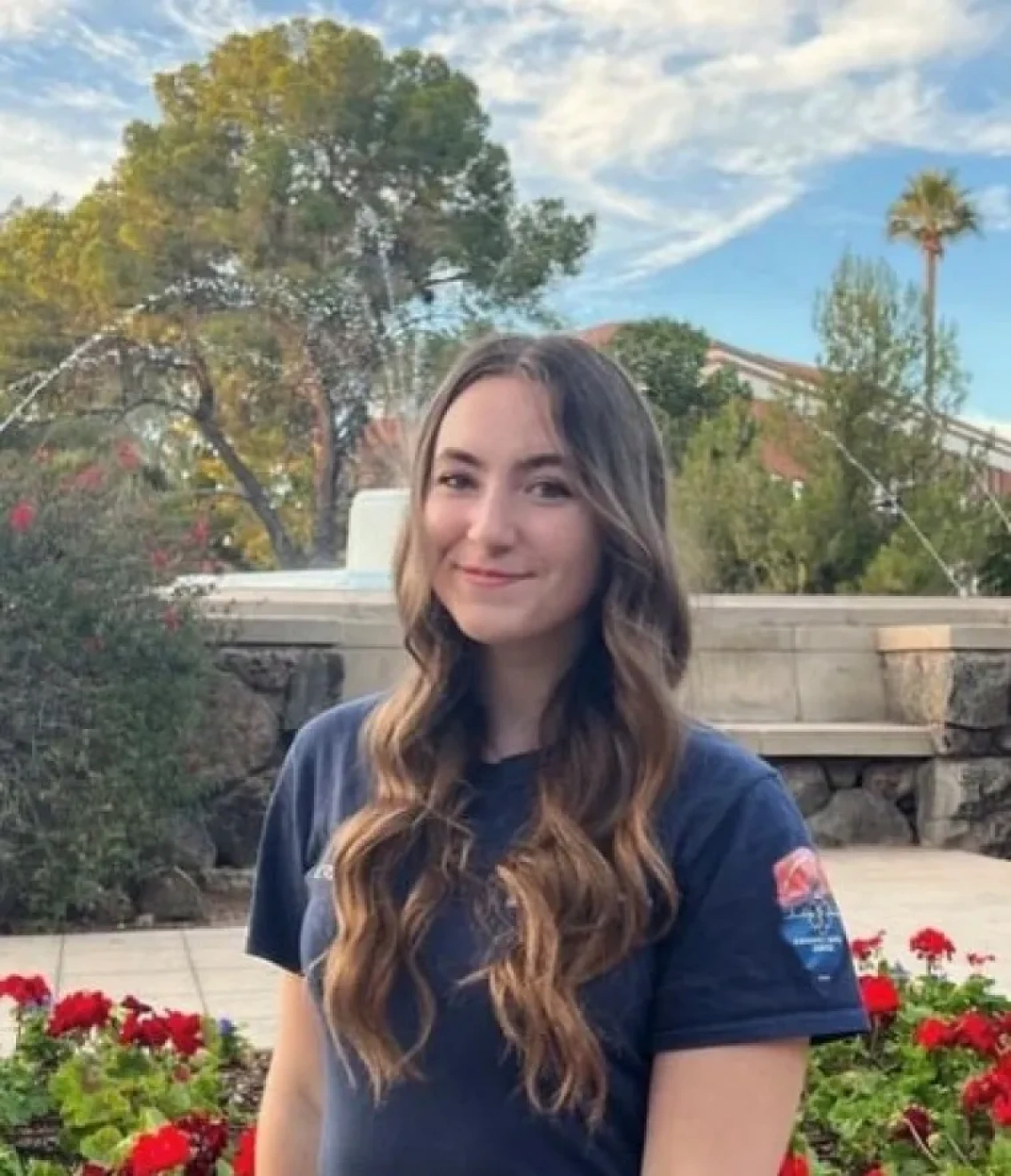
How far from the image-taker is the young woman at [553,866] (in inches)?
54.6

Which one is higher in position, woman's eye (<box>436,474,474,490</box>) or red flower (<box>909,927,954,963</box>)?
woman's eye (<box>436,474,474,490</box>)

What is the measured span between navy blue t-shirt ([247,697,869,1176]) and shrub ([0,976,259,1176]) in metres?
1.51

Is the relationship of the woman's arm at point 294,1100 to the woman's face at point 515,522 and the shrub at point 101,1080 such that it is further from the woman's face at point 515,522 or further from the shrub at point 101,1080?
the shrub at point 101,1080

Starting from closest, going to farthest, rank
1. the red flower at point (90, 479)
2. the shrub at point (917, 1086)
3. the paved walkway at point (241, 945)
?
the shrub at point (917, 1086) < the paved walkway at point (241, 945) < the red flower at point (90, 479)

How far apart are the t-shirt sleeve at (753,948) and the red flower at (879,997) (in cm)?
209

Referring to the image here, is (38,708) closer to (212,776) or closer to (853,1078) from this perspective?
(212,776)

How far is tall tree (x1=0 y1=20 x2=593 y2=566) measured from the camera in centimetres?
2628

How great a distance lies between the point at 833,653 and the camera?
8562mm

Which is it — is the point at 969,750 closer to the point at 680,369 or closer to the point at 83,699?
the point at 83,699

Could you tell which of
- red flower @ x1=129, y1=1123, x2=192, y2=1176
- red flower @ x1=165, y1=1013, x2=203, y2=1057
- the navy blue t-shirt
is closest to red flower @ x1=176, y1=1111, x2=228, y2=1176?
red flower @ x1=129, y1=1123, x2=192, y2=1176

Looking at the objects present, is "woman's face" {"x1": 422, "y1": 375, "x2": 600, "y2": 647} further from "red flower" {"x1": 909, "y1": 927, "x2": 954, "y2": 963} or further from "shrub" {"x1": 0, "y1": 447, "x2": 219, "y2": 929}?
"shrub" {"x1": 0, "y1": 447, "x2": 219, "y2": 929}

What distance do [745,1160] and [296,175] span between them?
2640 centimetres

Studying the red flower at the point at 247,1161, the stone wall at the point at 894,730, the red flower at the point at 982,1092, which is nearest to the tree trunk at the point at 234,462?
the stone wall at the point at 894,730

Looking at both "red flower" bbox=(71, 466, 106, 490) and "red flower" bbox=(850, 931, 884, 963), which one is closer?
"red flower" bbox=(850, 931, 884, 963)
